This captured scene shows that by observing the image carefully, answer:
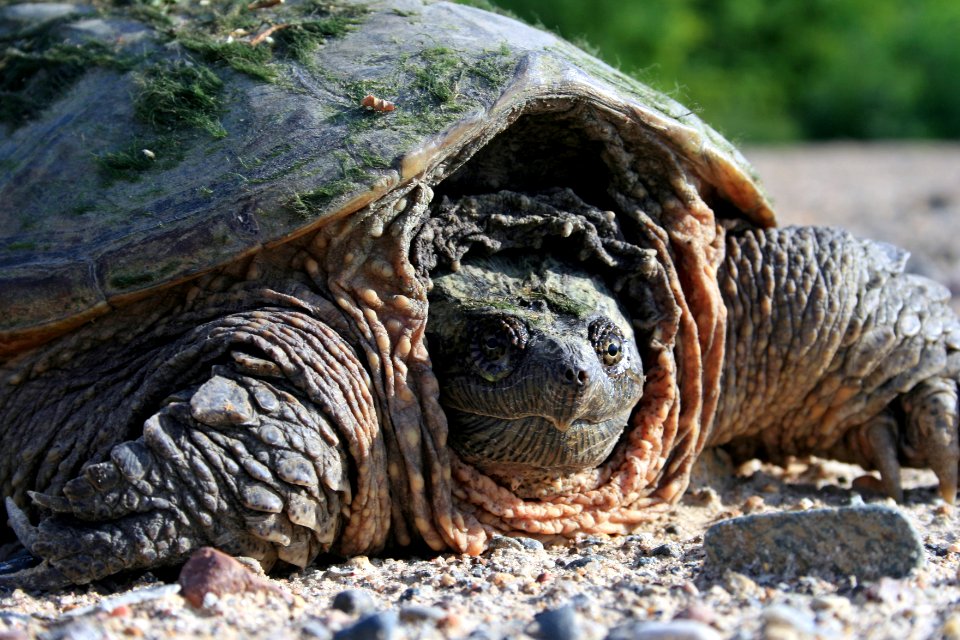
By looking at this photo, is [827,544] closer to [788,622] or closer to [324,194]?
[788,622]

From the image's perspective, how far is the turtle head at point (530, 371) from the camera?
325cm

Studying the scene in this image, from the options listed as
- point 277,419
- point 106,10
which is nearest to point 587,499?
point 277,419

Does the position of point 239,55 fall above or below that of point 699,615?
above

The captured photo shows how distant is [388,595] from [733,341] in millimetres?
1834

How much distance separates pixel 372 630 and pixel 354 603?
0.29 metres

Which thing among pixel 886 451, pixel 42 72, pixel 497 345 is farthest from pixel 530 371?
pixel 42 72

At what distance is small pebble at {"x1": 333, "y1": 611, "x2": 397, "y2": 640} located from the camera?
2.33m

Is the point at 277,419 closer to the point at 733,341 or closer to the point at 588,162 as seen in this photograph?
the point at 588,162

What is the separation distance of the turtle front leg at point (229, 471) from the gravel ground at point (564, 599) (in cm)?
11

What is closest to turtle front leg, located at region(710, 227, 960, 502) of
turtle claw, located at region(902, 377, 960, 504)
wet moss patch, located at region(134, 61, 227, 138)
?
turtle claw, located at region(902, 377, 960, 504)

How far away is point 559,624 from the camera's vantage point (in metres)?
2.39

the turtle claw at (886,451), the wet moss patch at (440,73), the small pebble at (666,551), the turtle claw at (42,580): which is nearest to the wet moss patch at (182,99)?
the wet moss patch at (440,73)

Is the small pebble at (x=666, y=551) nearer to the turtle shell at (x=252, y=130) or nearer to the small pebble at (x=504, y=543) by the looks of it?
the small pebble at (x=504, y=543)

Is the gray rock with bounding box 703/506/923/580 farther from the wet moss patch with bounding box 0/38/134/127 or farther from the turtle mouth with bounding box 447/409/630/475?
the wet moss patch with bounding box 0/38/134/127
